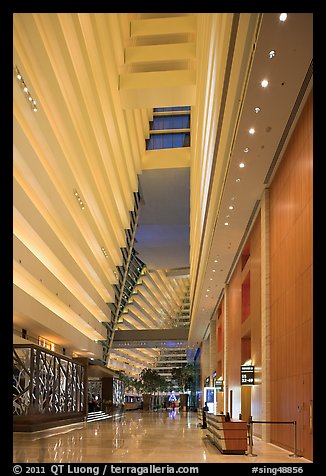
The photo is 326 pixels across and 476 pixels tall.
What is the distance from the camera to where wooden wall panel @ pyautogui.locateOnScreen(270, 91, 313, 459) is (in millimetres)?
12695

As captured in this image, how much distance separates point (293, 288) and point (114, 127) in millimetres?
15969

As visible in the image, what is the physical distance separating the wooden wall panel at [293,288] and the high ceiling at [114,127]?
722 millimetres

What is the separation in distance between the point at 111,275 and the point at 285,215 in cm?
2491

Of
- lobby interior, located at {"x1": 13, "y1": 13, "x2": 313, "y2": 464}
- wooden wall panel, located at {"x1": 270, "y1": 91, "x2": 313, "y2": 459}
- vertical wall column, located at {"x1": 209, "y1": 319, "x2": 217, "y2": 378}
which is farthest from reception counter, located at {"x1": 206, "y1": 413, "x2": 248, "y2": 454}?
vertical wall column, located at {"x1": 209, "y1": 319, "x2": 217, "y2": 378}

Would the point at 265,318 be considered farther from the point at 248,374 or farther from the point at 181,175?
the point at 181,175

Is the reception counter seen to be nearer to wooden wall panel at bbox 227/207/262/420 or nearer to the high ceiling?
wooden wall panel at bbox 227/207/262/420

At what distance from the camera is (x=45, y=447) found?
13.8m

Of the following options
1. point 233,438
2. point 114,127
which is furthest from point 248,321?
point 233,438

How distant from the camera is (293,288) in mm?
14164

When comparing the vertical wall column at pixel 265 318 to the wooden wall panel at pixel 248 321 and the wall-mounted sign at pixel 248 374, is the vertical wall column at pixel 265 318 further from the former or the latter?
the wall-mounted sign at pixel 248 374
